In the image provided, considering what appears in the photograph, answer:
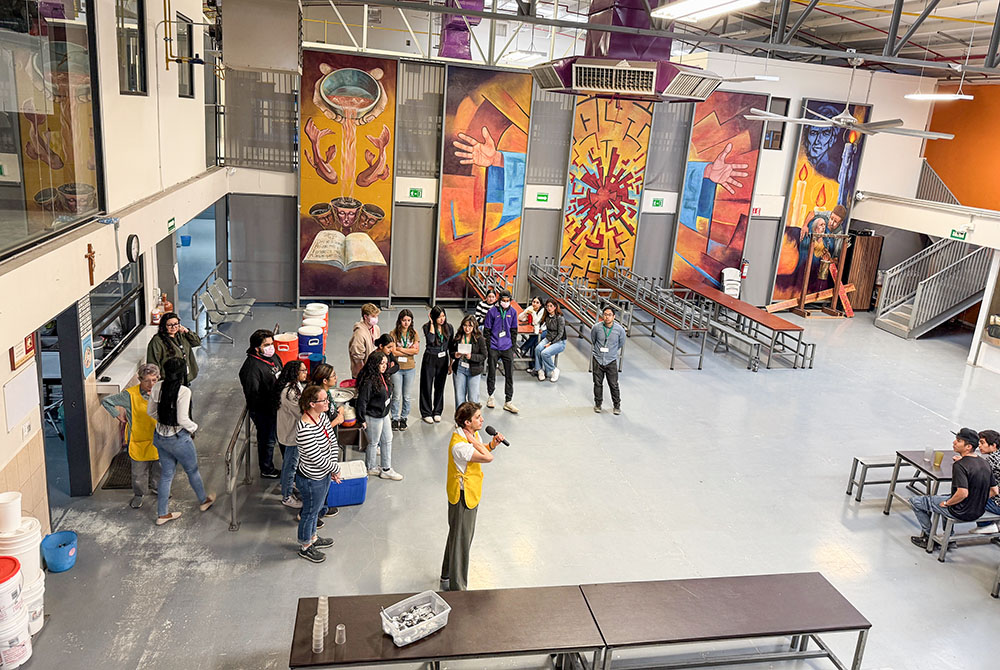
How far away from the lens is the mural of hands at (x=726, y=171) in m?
15.0

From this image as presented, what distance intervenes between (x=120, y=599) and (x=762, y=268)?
14294 mm

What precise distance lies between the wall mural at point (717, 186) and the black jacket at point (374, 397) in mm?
10060

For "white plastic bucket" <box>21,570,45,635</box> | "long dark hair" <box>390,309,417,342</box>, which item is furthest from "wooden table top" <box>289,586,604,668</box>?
"long dark hair" <box>390,309,417,342</box>

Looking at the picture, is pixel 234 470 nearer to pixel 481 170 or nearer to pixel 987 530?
pixel 987 530

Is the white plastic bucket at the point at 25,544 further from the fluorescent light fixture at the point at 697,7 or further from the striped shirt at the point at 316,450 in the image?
the fluorescent light fixture at the point at 697,7

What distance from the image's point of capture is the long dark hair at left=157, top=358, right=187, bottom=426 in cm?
593

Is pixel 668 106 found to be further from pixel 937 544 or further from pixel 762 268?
pixel 937 544

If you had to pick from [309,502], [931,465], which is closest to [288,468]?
[309,502]

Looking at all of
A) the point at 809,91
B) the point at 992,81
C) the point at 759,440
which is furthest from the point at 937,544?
the point at 992,81

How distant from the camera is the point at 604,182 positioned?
14688 millimetres

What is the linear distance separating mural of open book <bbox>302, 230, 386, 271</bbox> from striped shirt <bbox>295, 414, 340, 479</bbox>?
27.3 feet

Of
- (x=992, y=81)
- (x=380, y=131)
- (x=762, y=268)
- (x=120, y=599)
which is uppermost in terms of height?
(x=992, y=81)

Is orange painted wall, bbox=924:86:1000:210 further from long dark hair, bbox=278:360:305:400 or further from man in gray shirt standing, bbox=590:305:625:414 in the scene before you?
long dark hair, bbox=278:360:305:400

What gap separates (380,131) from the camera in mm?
13219
